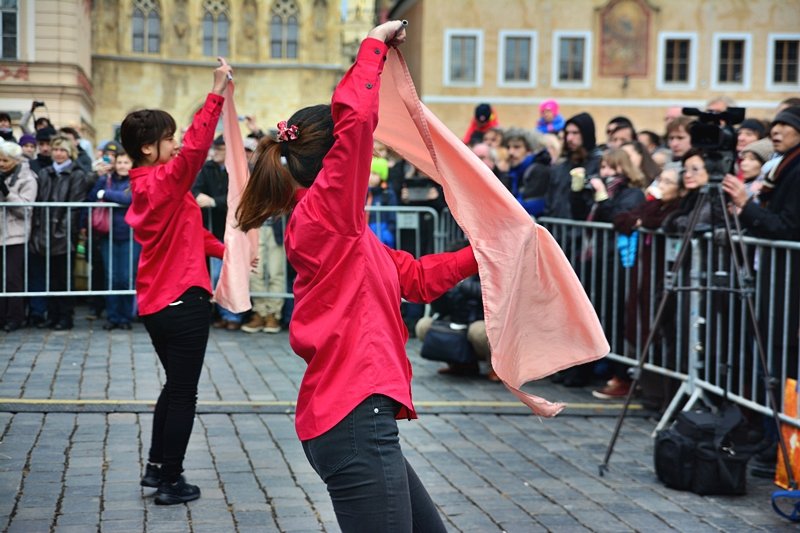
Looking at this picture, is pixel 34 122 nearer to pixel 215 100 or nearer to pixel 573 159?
pixel 573 159

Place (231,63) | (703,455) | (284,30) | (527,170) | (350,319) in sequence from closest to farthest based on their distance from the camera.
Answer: (350,319) → (703,455) → (527,170) → (231,63) → (284,30)

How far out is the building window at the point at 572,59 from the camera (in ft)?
154

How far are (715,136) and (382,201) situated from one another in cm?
667

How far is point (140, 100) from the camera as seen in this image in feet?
174

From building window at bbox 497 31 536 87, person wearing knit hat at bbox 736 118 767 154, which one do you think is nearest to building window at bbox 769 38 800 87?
building window at bbox 497 31 536 87

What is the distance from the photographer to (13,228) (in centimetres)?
1202

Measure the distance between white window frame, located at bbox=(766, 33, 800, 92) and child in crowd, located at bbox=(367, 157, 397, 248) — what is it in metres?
36.8

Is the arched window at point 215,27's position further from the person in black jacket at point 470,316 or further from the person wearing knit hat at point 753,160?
the person wearing knit hat at point 753,160

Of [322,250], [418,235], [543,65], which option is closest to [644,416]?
[418,235]

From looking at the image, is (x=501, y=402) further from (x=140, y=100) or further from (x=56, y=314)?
(x=140, y=100)

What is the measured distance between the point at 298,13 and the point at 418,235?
4398 centimetres

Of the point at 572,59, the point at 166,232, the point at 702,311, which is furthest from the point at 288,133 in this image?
the point at 572,59

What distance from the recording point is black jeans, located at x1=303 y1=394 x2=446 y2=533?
11.1 ft

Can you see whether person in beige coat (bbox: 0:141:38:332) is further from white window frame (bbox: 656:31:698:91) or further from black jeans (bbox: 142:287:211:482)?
white window frame (bbox: 656:31:698:91)
